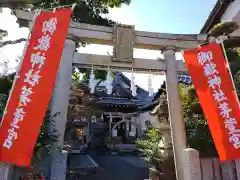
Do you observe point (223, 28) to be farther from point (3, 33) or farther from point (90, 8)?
point (3, 33)

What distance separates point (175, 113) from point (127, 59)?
2277mm

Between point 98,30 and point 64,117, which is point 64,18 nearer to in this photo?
point 98,30

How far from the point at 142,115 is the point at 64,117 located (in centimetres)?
1899

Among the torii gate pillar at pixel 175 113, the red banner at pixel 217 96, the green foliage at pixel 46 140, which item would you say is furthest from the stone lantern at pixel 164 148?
the green foliage at pixel 46 140

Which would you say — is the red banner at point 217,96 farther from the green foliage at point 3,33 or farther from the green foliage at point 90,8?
the green foliage at point 90,8

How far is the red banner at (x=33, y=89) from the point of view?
13.2ft

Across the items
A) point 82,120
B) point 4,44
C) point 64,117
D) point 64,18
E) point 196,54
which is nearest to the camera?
point 64,18

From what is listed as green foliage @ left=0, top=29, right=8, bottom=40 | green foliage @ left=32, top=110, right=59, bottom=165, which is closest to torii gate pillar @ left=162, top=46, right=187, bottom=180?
green foliage @ left=32, top=110, right=59, bottom=165

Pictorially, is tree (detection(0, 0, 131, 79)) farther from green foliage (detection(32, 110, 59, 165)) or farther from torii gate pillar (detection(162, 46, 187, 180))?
green foliage (detection(32, 110, 59, 165))

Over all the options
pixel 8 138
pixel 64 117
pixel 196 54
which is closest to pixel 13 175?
pixel 8 138

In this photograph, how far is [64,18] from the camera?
5.30 meters

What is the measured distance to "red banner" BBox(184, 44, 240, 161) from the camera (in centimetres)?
488

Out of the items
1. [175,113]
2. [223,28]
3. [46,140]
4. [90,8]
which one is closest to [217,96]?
[175,113]

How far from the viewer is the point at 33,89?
15.1ft
